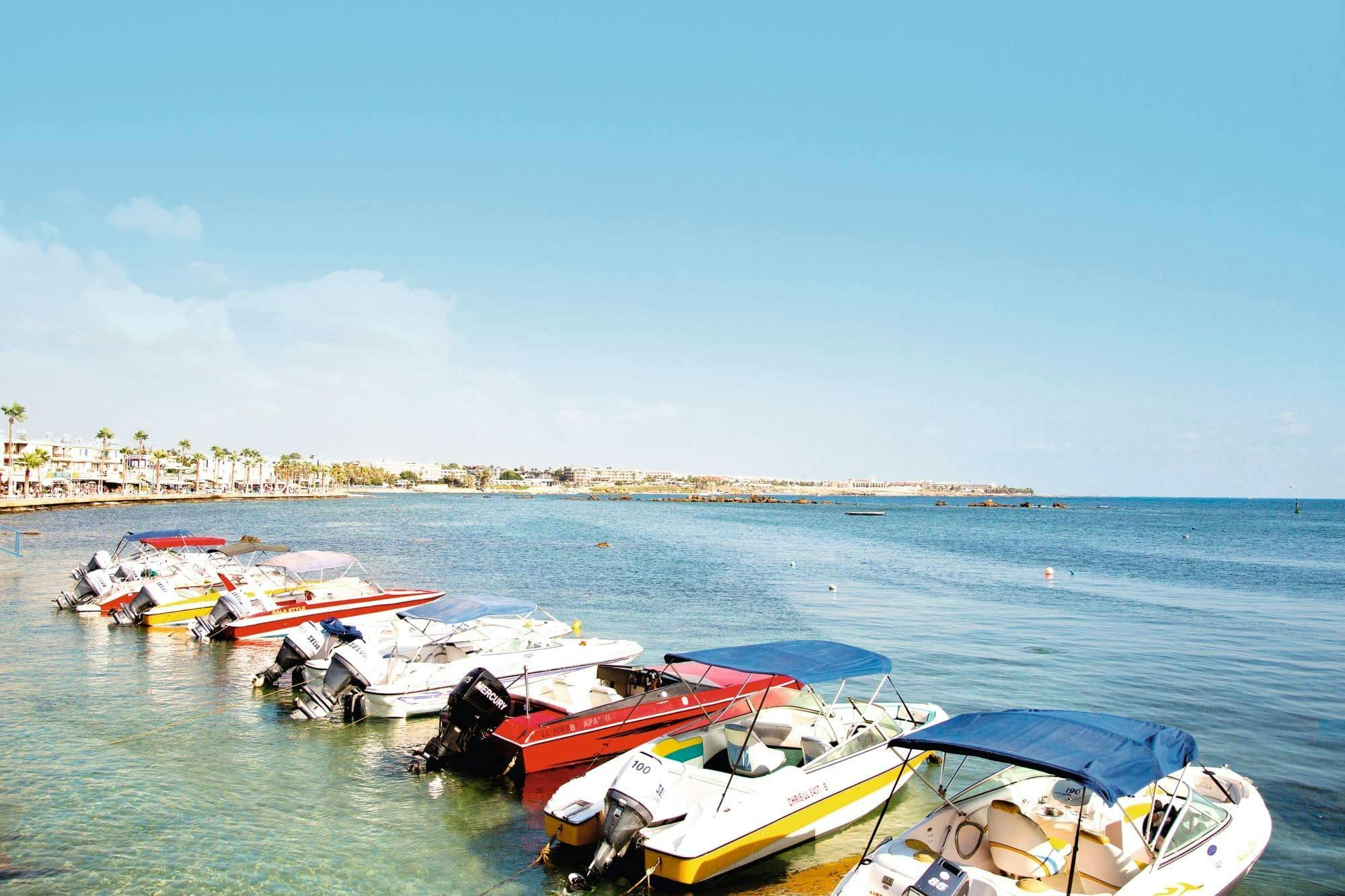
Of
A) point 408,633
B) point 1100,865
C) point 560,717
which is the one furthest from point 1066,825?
point 408,633

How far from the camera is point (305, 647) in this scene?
1833cm

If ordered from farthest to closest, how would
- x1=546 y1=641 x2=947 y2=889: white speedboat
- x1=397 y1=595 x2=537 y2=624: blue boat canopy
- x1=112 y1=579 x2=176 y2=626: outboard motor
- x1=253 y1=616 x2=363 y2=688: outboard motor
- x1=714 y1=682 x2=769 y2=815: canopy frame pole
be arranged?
x1=112 y1=579 x2=176 y2=626: outboard motor → x1=397 y1=595 x2=537 y2=624: blue boat canopy → x1=253 y1=616 x2=363 y2=688: outboard motor → x1=714 y1=682 x2=769 y2=815: canopy frame pole → x1=546 y1=641 x2=947 y2=889: white speedboat

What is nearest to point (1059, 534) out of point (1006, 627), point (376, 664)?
point (1006, 627)

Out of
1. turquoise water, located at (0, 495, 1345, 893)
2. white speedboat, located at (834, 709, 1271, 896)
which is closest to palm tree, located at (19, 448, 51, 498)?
turquoise water, located at (0, 495, 1345, 893)

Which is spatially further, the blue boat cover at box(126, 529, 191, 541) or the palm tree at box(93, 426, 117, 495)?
the palm tree at box(93, 426, 117, 495)

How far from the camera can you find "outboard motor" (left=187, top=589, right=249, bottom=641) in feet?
77.6

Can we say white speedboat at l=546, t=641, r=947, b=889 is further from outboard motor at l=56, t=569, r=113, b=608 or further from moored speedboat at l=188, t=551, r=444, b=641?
outboard motor at l=56, t=569, r=113, b=608

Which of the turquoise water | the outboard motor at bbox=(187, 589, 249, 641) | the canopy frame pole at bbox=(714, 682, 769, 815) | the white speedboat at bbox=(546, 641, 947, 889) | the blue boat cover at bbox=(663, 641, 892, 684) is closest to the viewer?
the white speedboat at bbox=(546, 641, 947, 889)

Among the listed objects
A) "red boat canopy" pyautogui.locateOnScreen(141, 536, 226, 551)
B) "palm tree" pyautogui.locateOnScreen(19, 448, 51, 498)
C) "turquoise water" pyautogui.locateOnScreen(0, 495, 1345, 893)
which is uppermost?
"palm tree" pyautogui.locateOnScreen(19, 448, 51, 498)

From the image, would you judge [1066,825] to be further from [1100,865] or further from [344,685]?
[344,685]

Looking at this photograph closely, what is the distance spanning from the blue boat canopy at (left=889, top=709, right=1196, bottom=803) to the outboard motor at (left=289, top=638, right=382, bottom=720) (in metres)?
11.8

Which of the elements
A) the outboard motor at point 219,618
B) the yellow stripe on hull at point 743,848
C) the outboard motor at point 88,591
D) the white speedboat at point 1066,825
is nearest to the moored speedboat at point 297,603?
the outboard motor at point 219,618

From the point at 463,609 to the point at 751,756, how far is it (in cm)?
1018

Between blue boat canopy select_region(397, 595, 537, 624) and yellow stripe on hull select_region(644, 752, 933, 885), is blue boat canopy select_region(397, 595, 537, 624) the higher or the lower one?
the higher one
